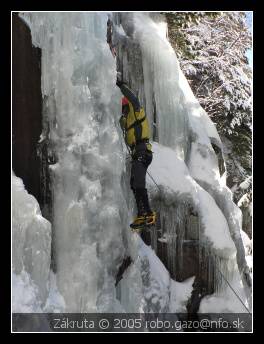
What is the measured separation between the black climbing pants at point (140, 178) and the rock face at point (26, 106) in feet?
3.89

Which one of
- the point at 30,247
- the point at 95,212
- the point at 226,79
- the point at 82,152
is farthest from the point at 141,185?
the point at 226,79

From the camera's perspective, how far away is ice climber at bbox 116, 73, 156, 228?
5352mm

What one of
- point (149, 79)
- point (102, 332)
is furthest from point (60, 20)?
point (102, 332)

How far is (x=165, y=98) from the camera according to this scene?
6.74 m

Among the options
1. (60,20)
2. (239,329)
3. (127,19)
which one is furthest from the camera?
(127,19)

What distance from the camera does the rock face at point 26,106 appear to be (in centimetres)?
464

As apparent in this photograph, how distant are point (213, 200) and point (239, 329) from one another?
1.84 m

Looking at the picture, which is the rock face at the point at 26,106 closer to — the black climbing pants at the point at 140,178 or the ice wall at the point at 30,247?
the ice wall at the point at 30,247

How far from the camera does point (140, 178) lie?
5.45 m

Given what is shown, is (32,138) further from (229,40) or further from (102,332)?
(229,40)

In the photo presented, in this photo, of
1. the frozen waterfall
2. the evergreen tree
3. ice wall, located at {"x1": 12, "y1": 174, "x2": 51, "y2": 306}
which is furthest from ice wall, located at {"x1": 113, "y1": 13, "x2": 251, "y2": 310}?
the evergreen tree

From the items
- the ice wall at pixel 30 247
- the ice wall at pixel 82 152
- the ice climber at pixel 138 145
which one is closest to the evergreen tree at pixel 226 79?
the ice climber at pixel 138 145

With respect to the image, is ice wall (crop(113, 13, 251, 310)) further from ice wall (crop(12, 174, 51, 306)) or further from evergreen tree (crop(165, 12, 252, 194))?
evergreen tree (crop(165, 12, 252, 194))

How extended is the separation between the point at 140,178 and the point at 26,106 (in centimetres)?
156
